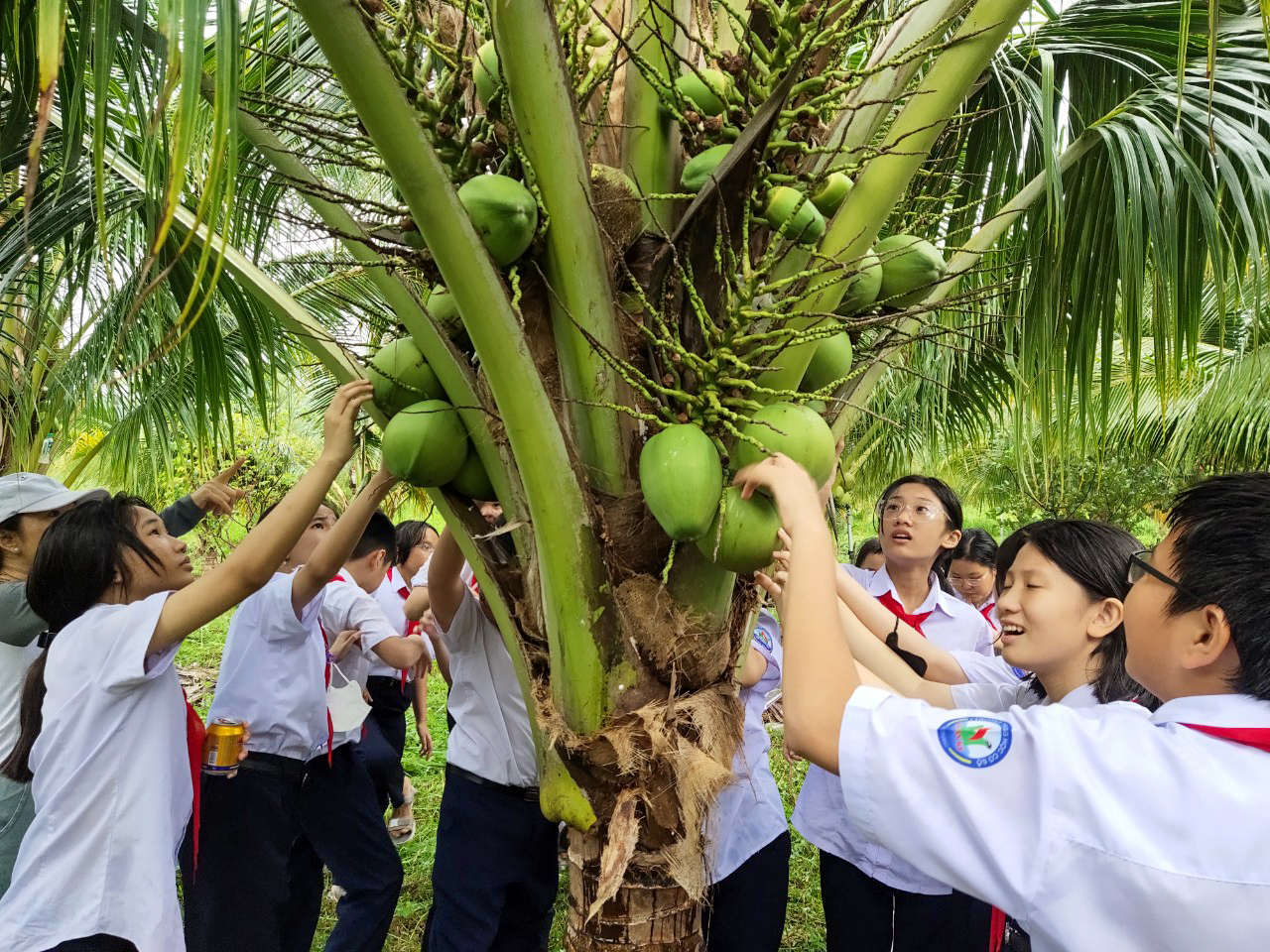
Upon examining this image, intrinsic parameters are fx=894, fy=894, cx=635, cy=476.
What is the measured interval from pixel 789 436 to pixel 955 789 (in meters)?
0.54

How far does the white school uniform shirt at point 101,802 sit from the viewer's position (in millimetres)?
1747

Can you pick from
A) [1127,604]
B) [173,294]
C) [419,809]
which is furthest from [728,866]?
[419,809]

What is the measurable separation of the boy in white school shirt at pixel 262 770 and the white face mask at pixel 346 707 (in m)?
0.22

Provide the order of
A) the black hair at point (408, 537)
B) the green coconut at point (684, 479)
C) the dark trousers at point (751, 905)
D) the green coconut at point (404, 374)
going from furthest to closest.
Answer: the black hair at point (408, 537) < the dark trousers at point (751, 905) < the green coconut at point (404, 374) < the green coconut at point (684, 479)

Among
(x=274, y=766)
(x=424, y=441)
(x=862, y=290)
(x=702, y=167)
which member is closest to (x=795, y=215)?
(x=702, y=167)

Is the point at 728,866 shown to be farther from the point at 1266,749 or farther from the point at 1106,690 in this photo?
the point at 1266,749

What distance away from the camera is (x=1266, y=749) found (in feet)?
3.39

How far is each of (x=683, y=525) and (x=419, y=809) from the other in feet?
14.3

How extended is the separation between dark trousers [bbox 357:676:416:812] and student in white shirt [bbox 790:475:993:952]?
6.71 ft

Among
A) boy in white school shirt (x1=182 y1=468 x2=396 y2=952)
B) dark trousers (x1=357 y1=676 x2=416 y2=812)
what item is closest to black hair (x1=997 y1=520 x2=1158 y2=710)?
boy in white school shirt (x1=182 y1=468 x2=396 y2=952)

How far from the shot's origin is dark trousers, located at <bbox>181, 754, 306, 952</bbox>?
252cm

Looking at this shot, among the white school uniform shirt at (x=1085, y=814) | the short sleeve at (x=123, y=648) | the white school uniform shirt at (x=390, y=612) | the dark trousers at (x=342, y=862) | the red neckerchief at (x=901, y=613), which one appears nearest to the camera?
the white school uniform shirt at (x=1085, y=814)

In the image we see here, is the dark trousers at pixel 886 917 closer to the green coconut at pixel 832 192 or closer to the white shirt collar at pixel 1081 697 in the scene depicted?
the white shirt collar at pixel 1081 697

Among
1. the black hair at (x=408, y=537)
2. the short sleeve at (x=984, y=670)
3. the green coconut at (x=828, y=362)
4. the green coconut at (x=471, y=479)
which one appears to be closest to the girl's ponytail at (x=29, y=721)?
the green coconut at (x=471, y=479)
